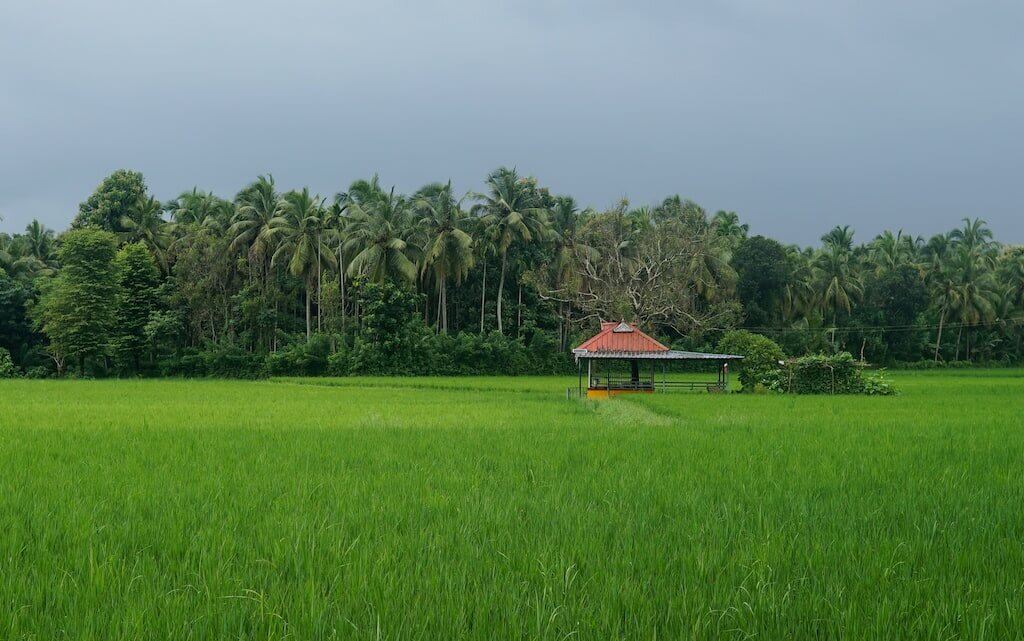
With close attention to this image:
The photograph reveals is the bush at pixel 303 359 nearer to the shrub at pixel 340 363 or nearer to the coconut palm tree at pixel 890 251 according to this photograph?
the shrub at pixel 340 363

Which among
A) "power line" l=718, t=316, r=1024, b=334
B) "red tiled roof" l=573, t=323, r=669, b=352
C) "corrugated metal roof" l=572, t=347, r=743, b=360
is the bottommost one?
"corrugated metal roof" l=572, t=347, r=743, b=360

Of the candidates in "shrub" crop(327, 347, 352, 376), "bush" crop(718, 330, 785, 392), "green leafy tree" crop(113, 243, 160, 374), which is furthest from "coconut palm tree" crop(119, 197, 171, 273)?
"bush" crop(718, 330, 785, 392)

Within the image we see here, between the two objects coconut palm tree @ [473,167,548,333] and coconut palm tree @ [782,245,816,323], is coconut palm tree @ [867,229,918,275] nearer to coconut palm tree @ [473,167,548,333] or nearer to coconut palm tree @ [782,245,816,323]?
coconut palm tree @ [782,245,816,323]

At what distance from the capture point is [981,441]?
11.0 meters

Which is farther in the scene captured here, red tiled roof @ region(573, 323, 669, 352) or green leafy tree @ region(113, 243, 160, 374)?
green leafy tree @ region(113, 243, 160, 374)

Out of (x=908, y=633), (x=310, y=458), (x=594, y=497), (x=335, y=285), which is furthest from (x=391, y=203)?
(x=908, y=633)

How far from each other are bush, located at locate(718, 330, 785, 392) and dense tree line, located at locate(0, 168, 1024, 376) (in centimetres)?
331

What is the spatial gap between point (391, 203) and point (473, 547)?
132ft

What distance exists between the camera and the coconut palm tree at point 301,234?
41625mm

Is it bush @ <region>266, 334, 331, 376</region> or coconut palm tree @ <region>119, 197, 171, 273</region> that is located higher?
coconut palm tree @ <region>119, 197, 171, 273</region>

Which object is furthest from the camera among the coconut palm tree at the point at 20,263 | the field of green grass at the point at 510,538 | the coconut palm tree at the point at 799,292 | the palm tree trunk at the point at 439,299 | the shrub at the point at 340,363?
the coconut palm tree at the point at 799,292

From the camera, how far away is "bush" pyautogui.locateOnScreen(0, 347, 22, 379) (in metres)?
42.7

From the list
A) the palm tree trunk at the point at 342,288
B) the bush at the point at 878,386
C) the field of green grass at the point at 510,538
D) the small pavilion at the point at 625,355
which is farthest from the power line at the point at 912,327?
the field of green grass at the point at 510,538

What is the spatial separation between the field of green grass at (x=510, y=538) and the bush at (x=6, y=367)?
3790cm
